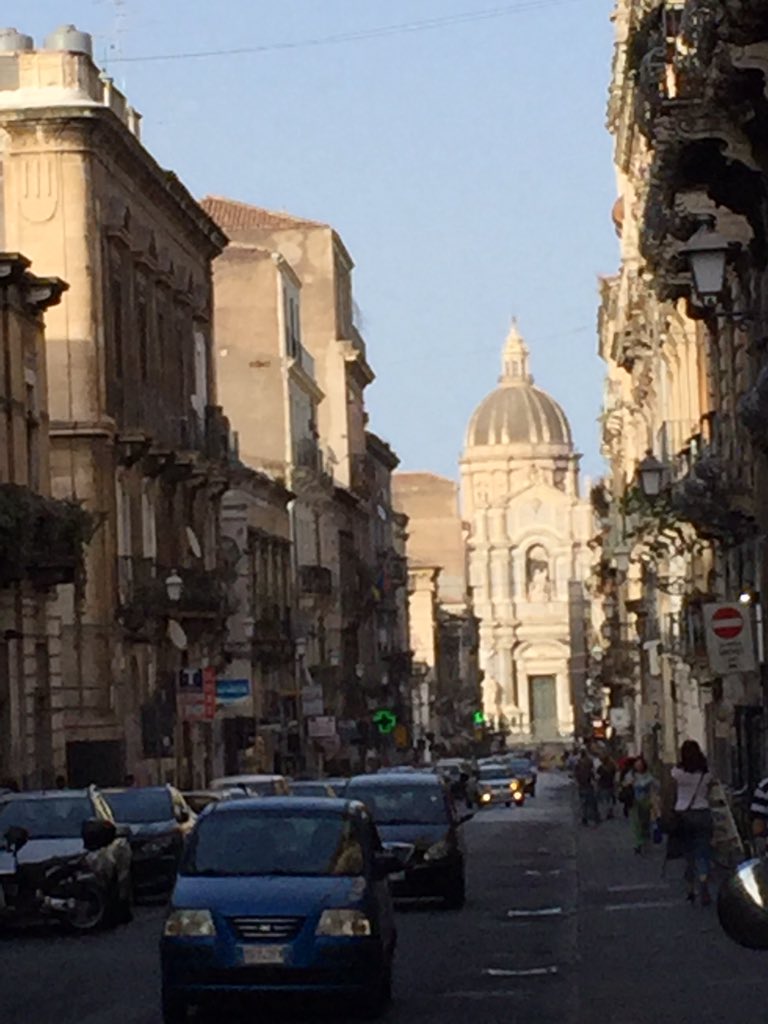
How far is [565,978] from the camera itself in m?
20.6

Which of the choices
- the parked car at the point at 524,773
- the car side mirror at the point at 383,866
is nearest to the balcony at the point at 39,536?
the car side mirror at the point at 383,866

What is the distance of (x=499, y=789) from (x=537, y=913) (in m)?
53.5

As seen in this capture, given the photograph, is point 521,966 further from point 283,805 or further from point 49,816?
point 49,816

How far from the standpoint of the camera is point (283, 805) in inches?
785

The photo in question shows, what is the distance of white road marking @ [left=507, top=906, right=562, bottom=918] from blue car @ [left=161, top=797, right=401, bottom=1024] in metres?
9.32

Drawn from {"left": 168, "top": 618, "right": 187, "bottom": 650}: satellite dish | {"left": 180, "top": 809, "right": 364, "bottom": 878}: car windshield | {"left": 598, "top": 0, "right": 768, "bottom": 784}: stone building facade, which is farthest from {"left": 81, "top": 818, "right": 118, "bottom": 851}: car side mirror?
{"left": 168, "top": 618, "right": 187, "bottom": 650}: satellite dish

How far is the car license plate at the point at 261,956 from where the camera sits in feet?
58.1

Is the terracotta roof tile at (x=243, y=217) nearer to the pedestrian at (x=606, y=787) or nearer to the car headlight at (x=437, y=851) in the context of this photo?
the pedestrian at (x=606, y=787)

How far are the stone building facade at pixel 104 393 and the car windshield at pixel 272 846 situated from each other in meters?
32.1

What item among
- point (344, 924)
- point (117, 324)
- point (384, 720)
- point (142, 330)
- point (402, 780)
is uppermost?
point (142, 330)

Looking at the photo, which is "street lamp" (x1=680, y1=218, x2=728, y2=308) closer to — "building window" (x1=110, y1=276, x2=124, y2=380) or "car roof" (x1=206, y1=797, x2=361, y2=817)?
"car roof" (x1=206, y1=797, x2=361, y2=817)

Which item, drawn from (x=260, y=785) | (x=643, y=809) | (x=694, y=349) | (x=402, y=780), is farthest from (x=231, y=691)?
(x=402, y=780)

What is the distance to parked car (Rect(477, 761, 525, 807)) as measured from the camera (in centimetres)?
8106

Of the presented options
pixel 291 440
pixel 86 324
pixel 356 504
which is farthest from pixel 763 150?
pixel 356 504
